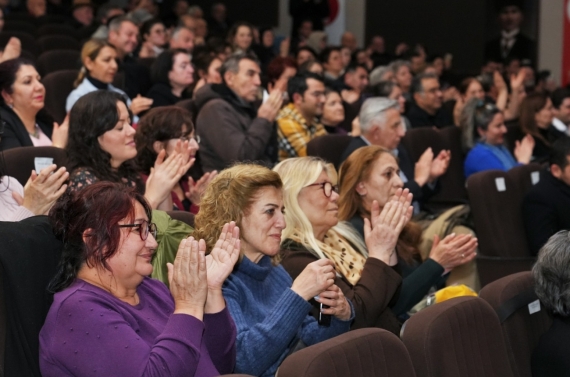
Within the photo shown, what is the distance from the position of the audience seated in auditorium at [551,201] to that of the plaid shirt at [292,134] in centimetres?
126

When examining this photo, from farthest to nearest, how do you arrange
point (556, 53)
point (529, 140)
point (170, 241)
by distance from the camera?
point (556, 53), point (529, 140), point (170, 241)

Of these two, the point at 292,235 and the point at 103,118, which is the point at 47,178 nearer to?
the point at 103,118

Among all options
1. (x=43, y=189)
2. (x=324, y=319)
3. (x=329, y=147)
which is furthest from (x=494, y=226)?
(x=43, y=189)

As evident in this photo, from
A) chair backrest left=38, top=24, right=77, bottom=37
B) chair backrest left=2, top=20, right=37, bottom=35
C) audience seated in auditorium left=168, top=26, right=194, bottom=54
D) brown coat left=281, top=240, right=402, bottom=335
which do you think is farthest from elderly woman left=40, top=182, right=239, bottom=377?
chair backrest left=38, top=24, right=77, bottom=37

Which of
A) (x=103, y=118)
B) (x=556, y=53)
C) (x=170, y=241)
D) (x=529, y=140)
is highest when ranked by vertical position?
(x=103, y=118)

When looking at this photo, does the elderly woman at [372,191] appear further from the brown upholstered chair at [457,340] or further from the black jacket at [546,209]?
the black jacket at [546,209]

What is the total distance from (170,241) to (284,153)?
2.49m

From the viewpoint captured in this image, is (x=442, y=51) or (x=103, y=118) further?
(x=442, y=51)

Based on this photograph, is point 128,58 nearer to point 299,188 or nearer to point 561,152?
point 561,152

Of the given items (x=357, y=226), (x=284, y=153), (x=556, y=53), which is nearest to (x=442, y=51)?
(x=556, y=53)

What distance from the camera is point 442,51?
11.8m

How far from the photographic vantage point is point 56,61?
20.6 ft

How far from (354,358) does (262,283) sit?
684mm

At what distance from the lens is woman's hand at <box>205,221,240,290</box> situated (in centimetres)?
202
